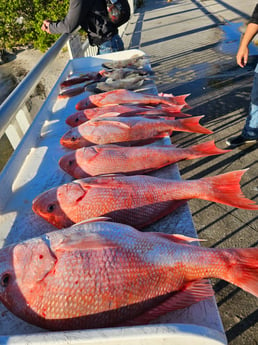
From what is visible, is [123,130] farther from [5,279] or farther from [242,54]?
[242,54]

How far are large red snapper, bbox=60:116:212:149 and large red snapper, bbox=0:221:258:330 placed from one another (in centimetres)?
105

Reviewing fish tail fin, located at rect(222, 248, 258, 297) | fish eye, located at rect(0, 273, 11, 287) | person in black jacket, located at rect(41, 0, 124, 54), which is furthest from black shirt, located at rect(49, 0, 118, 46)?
fish tail fin, located at rect(222, 248, 258, 297)

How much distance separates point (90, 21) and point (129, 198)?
11.8 ft

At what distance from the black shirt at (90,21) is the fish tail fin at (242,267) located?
3651 mm

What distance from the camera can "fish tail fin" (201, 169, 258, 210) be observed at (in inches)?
59.3

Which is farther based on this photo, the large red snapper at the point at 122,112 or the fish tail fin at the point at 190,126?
the large red snapper at the point at 122,112

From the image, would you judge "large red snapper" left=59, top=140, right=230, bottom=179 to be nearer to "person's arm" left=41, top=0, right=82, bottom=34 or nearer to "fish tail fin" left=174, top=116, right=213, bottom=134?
"fish tail fin" left=174, top=116, right=213, bottom=134

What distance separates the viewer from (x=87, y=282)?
106 centimetres

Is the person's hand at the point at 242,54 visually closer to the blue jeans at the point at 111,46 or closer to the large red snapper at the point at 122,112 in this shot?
the large red snapper at the point at 122,112

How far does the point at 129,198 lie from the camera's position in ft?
5.00

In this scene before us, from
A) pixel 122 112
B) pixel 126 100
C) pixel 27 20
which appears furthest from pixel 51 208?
pixel 27 20

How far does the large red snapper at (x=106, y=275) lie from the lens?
40.8 inches

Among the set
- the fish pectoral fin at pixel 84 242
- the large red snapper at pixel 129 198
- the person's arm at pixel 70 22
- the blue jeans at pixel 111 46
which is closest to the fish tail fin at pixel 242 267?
the large red snapper at pixel 129 198

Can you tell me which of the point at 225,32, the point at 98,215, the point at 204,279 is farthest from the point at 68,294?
the point at 225,32
